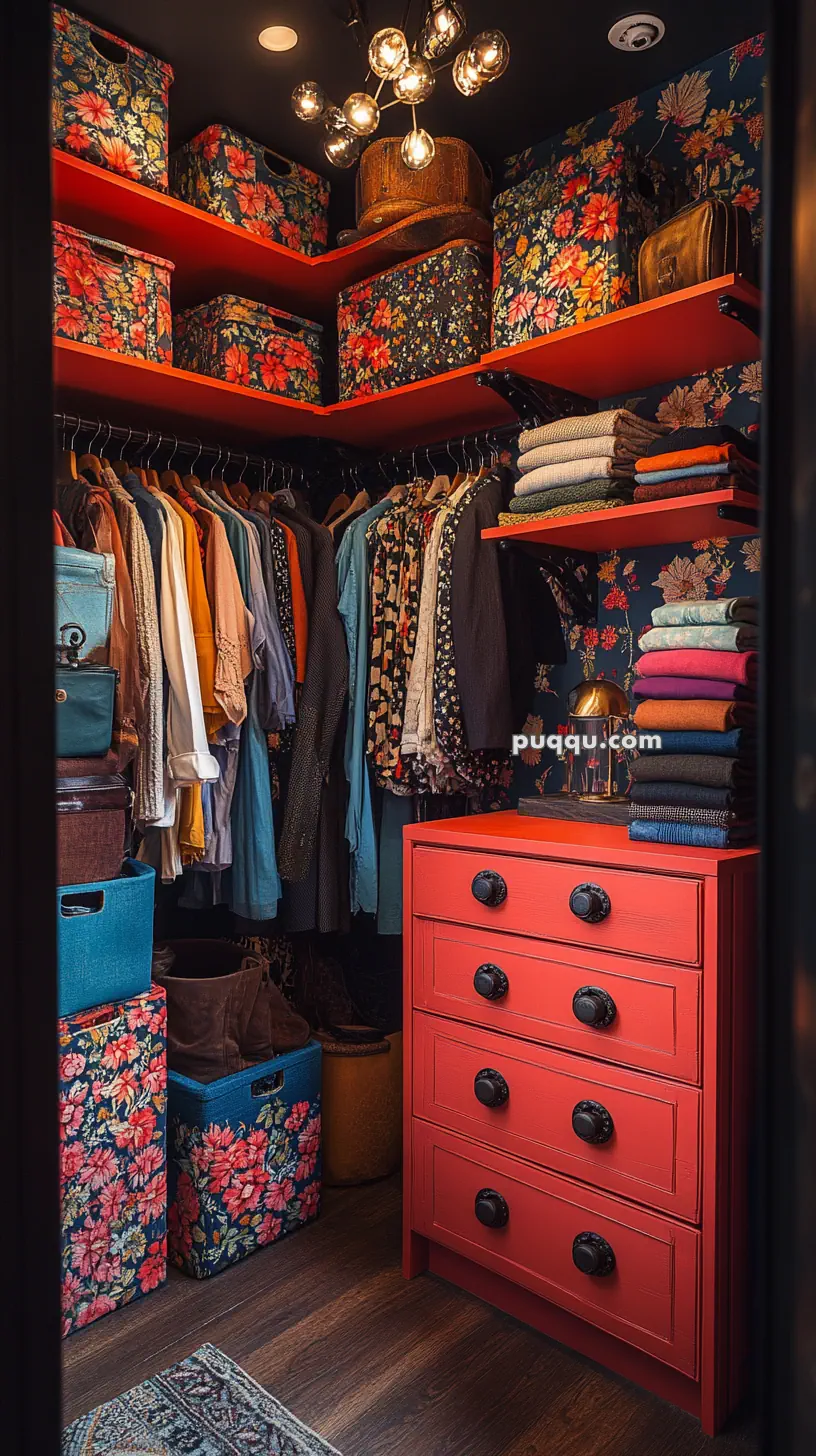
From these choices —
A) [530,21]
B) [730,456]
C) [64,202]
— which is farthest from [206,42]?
[730,456]

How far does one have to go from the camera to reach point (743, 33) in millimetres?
2090

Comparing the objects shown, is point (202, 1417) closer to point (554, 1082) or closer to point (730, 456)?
point (554, 1082)

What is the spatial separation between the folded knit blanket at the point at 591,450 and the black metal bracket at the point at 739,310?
0.31 meters

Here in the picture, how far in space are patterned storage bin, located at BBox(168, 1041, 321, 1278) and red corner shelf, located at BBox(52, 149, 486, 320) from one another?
195 cm

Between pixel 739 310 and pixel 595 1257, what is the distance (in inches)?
69.8

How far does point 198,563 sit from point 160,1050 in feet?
3.62

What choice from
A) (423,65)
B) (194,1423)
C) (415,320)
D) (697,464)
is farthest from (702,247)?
(194,1423)

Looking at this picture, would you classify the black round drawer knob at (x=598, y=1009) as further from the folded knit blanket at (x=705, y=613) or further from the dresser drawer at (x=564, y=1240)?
the folded knit blanket at (x=705, y=613)

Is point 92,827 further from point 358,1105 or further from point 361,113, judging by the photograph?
point 361,113

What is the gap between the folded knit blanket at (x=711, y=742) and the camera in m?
1.78

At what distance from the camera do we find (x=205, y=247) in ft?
7.95

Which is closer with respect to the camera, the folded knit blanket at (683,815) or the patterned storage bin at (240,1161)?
the folded knit blanket at (683,815)

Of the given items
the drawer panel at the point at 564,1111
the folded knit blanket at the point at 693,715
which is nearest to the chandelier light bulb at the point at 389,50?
the folded knit blanket at the point at 693,715

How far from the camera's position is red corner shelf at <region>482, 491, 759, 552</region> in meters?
1.88
